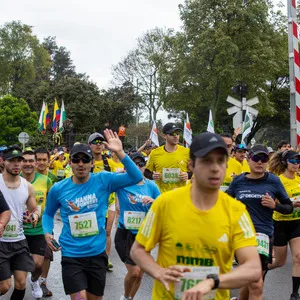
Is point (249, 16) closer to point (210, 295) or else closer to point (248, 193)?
point (248, 193)

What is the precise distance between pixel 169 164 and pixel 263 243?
2932 millimetres

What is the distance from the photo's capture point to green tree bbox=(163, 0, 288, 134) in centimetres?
3672

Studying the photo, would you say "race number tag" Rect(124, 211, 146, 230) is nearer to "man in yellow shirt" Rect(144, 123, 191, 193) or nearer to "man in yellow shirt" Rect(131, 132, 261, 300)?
"man in yellow shirt" Rect(144, 123, 191, 193)

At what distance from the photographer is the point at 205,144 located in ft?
9.09

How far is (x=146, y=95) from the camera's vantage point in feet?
170

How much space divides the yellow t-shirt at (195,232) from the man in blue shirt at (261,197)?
9.10 ft

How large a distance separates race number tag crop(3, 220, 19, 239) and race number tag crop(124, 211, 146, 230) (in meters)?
1.42

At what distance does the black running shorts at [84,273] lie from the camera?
473 centimetres

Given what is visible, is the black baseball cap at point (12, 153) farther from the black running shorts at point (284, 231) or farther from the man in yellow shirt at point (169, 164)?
the black running shorts at point (284, 231)

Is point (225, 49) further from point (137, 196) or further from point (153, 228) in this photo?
point (153, 228)

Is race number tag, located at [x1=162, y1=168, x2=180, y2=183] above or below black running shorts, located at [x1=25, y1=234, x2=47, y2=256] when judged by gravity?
above

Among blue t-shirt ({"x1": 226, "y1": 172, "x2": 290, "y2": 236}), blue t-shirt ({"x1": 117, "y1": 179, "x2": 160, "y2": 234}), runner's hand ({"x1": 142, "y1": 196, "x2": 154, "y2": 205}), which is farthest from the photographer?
blue t-shirt ({"x1": 117, "y1": 179, "x2": 160, "y2": 234})

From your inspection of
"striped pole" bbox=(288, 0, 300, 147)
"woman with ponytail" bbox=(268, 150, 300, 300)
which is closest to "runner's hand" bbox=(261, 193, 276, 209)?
"woman with ponytail" bbox=(268, 150, 300, 300)

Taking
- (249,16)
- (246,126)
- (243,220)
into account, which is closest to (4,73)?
(249,16)
